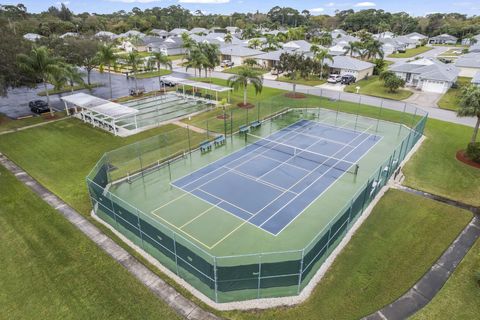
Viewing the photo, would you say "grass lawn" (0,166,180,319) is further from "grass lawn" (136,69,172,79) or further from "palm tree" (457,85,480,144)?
"grass lawn" (136,69,172,79)

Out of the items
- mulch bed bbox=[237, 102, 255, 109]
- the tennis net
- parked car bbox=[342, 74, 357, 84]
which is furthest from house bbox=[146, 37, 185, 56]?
the tennis net

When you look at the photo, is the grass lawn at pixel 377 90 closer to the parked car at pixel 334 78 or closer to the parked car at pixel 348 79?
the parked car at pixel 348 79

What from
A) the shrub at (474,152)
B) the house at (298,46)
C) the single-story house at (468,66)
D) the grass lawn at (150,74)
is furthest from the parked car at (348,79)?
the grass lawn at (150,74)

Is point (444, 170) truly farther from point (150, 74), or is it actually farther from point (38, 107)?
point (150, 74)

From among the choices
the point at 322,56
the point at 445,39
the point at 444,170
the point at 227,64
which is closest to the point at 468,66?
the point at 322,56

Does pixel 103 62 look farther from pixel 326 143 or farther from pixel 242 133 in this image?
pixel 326 143

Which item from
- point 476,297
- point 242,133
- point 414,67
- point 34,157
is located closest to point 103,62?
point 34,157
